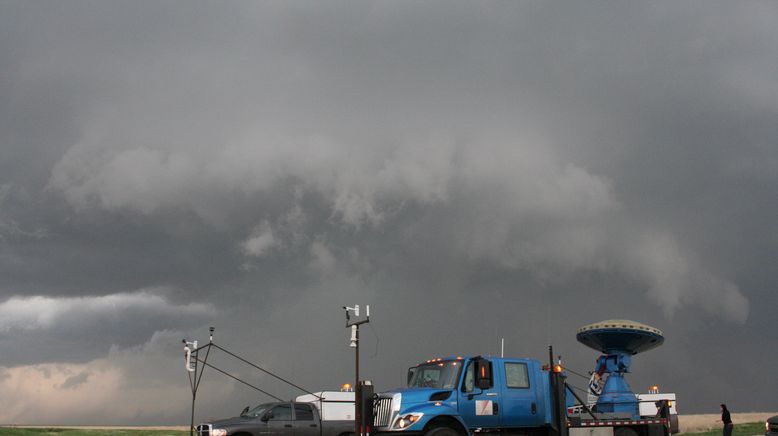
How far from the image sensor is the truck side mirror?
17.9 m

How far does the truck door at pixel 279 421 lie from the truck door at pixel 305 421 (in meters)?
0.22

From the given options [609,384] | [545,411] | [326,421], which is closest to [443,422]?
[545,411]

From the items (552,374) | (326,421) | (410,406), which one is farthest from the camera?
(326,421)

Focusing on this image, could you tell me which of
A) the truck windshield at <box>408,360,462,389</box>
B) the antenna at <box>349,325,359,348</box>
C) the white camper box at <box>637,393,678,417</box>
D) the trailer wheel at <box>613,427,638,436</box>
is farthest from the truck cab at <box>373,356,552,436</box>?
the white camper box at <box>637,393,678,417</box>

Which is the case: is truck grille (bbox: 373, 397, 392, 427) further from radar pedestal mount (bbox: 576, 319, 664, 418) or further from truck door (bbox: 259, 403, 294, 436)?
radar pedestal mount (bbox: 576, 319, 664, 418)

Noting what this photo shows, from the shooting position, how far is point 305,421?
25453 mm

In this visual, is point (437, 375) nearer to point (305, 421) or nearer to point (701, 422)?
point (305, 421)

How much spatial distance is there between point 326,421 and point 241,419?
2990 mm

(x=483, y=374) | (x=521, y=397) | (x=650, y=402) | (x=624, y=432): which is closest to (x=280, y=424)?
(x=521, y=397)

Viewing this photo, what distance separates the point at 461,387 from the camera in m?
18.2

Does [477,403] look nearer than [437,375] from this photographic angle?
Yes

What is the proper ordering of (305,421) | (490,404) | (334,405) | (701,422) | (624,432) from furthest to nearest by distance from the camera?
(701,422), (334,405), (305,421), (624,432), (490,404)

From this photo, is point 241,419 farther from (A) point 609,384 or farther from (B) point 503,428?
(A) point 609,384

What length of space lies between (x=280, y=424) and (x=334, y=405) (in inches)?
86.1
